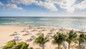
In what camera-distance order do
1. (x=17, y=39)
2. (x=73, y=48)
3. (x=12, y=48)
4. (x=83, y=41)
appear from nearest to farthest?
(x=12, y=48) < (x=83, y=41) < (x=73, y=48) < (x=17, y=39)

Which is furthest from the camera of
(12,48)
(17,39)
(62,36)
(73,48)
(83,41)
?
(17,39)

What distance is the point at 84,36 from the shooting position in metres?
12.8

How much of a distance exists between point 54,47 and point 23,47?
9292mm

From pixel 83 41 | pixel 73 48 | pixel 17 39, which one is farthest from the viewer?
pixel 17 39

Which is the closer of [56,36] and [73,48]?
[56,36]

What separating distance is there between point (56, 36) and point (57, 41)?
0.80 meters

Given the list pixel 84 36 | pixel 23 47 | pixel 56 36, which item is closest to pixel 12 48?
pixel 23 47

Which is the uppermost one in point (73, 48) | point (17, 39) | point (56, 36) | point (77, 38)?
point (56, 36)

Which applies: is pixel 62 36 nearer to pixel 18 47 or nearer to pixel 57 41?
pixel 57 41

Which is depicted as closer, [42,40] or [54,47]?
[42,40]

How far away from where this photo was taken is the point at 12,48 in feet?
24.5

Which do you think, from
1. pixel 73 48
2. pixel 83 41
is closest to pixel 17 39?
pixel 73 48

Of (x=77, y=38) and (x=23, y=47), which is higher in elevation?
(x=23, y=47)

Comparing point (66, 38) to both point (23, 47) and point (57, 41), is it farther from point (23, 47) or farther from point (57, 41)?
point (23, 47)
